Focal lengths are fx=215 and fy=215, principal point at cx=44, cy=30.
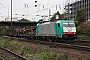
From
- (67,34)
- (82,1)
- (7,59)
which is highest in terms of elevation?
(82,1)

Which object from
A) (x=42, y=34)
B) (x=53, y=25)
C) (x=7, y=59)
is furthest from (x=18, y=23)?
(x=7, y=59)

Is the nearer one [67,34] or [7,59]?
[7,59]

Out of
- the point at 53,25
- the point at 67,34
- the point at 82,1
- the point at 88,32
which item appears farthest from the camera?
the point at 82,1

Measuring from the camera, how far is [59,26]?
95.9 ft

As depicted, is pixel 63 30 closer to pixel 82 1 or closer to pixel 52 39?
pixel 52 39

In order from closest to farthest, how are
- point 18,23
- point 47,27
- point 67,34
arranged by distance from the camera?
point 67,34
point 47,27
point 18,23

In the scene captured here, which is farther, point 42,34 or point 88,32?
point 88,32

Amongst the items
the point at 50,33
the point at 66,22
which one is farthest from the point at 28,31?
the point at 66,22

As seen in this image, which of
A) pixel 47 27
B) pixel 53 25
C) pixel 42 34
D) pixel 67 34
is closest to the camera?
pixel 67 34

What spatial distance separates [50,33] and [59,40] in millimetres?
2567

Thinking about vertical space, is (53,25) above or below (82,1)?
below

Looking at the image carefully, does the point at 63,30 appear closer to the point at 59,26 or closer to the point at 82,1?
the point at 59,26

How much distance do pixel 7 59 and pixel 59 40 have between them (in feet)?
51.6

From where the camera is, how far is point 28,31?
162 ft
